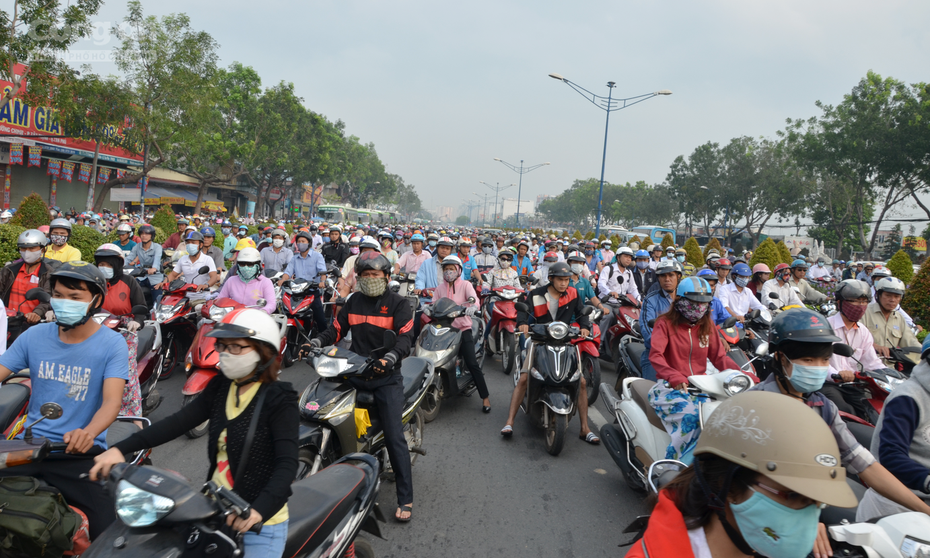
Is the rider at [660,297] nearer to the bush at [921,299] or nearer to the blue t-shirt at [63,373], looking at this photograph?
the blue t-shirt at [63,373]

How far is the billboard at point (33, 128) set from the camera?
2436cm

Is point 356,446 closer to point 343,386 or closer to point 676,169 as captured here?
point 343,386

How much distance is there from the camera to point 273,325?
2.27m

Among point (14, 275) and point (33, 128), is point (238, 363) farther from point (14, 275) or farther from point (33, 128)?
point (33, 128)

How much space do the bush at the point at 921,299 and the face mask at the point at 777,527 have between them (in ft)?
34.2

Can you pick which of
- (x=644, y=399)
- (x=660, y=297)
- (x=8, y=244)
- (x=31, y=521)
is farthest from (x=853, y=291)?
(x=8, y=244)

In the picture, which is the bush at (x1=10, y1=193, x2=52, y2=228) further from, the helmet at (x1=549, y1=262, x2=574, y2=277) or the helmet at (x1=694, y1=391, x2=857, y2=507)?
the helmet at (x1=694, y1=391, x2=857, y2=507)

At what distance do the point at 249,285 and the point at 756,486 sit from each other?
Answer: 5766 mm

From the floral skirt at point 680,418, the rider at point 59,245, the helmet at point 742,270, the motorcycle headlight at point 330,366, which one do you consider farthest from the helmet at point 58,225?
the helmet at point 742,270

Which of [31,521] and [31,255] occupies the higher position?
[31,255]

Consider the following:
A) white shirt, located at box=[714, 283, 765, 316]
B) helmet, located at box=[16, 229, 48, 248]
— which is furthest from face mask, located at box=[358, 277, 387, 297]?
white shirt, located at box=[714, 283, 765, 316]

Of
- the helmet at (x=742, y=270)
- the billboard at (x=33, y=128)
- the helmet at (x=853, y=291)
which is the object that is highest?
the billboard at (x=33, y=128)

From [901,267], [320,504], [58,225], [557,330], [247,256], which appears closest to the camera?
[320,504]

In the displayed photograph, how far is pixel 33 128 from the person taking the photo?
25.7 meters
